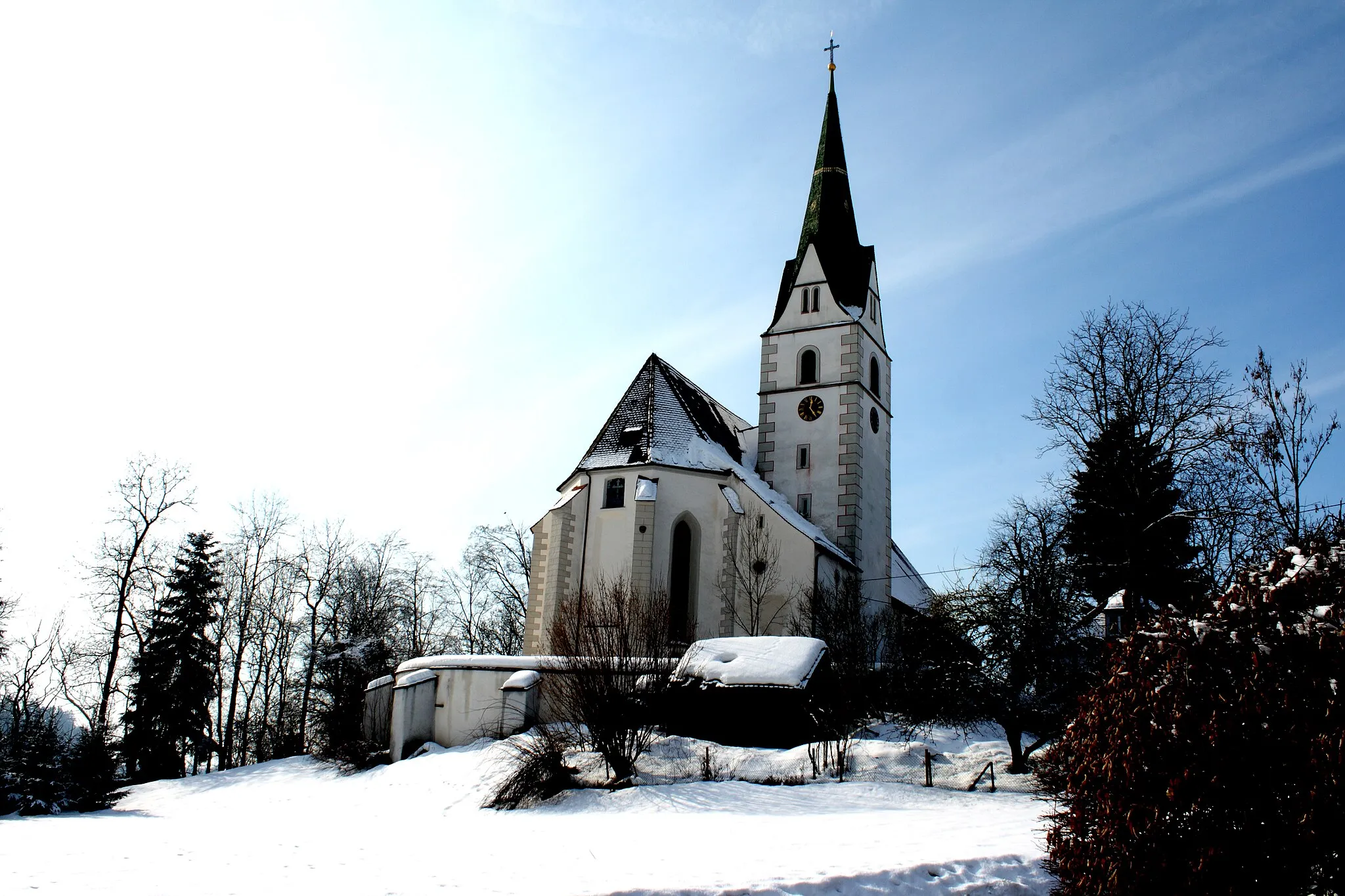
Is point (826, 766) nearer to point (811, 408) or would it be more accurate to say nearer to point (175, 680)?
point (811, 408)

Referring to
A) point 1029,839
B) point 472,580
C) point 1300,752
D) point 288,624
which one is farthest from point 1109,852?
point 472,580

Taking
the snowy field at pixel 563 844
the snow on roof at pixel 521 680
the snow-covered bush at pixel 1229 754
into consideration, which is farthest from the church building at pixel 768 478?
the snow-covered bush at pixel 1229 754

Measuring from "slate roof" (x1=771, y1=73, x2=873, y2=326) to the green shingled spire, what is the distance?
0.02 m

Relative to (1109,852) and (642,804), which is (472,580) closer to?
(642,804)

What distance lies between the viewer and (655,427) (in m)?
32.3

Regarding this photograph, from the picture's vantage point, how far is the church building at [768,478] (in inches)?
1196

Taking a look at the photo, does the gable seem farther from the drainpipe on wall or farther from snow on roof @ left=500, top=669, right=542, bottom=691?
snow on roof @ left=500, top=669, right=542, bottom=691

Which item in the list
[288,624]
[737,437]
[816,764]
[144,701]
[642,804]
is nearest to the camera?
[642,804]

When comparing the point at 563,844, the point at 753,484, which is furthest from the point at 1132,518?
the point at 563,844

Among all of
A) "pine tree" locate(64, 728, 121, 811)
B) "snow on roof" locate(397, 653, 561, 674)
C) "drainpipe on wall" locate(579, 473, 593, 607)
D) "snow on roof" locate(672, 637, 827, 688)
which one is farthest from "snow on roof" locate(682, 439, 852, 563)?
"pine tree" locate(64, 728, 121, 811)

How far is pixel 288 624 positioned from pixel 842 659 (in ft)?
85.2

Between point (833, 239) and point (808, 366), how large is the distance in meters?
5.01

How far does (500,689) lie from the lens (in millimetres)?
23531

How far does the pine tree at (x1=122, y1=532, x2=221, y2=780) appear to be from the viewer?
29531mm
